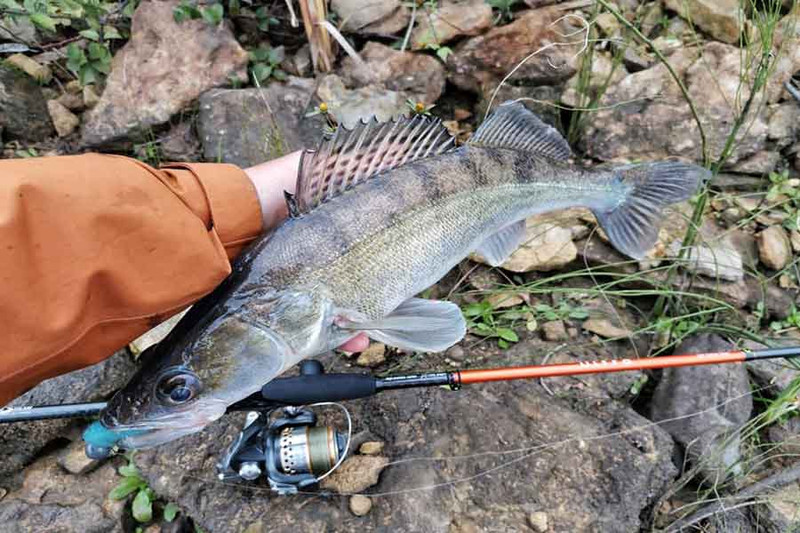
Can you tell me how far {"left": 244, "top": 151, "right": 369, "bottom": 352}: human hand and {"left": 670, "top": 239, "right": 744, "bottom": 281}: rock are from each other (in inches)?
85.2

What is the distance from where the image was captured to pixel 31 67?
398cm

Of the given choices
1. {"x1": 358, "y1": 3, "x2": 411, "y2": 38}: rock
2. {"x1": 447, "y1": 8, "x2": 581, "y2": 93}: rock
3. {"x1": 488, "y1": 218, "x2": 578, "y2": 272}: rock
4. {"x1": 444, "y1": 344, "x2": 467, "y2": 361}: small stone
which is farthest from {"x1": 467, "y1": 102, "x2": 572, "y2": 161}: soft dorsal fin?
{"x1": 358, "y1": 3, "x2": 411, "y2": 38}: rock

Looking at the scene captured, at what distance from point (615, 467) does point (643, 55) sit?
11.0ft

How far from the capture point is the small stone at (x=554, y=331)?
321 cm

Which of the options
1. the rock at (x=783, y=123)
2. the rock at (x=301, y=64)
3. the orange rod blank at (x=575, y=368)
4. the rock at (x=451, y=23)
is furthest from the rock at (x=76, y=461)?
the rock at (x=783, y=123)

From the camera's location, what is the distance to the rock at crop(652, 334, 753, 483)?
8.93 ft

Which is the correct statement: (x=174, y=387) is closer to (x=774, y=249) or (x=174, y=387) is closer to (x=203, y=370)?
(x=203, y=370)

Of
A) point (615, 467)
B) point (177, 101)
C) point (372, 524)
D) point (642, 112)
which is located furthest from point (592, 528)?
point (177, 101)

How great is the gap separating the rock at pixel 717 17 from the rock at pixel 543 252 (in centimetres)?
229

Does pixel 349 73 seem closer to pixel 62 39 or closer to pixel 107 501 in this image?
pixel 62 39

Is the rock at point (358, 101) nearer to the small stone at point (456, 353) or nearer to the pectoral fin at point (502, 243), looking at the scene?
the pectoral fin at point (502, 243)

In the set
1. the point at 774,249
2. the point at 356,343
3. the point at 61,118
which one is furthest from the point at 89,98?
the point at 774,249

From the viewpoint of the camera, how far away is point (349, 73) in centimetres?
429

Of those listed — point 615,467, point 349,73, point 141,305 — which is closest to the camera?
point 141,305
